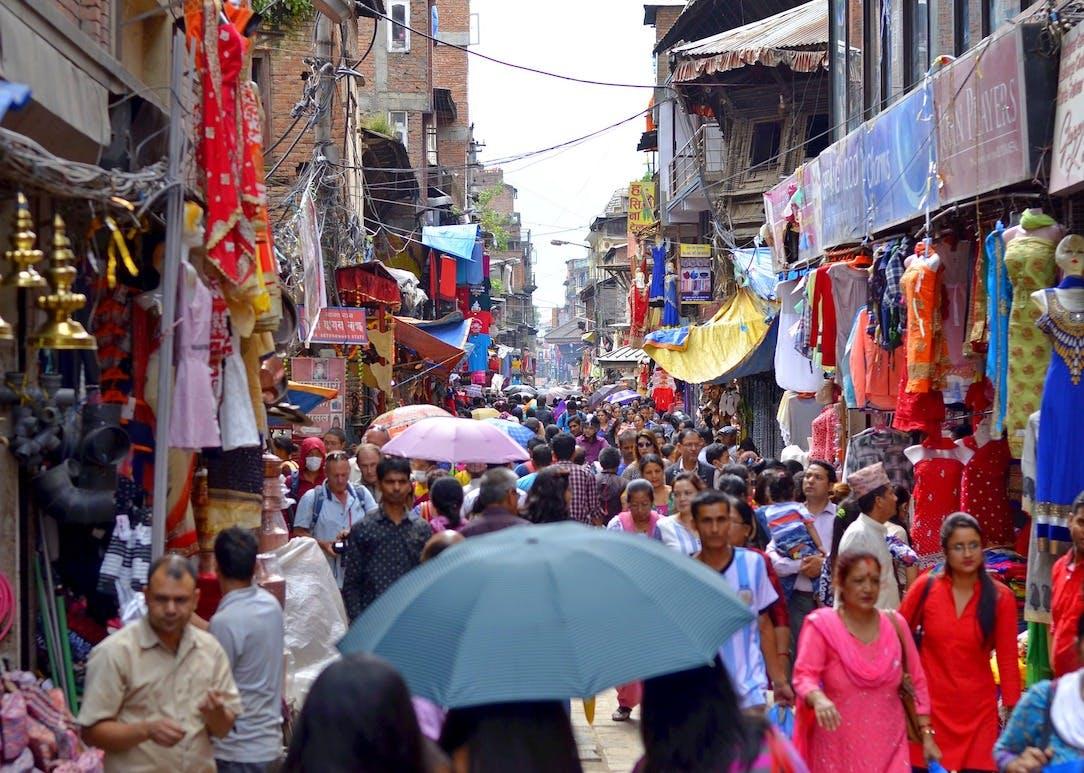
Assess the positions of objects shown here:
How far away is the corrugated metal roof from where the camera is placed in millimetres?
24172

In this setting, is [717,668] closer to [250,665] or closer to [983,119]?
[250,665]

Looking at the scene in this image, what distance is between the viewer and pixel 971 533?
21.9 feet

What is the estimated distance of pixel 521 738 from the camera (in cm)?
353

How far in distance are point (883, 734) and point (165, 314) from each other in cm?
400

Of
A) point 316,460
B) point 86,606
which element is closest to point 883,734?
point 86,606

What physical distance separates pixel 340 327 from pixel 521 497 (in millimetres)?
6674

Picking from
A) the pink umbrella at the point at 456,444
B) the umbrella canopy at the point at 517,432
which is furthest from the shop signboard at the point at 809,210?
the pink umbrella at the point at 456,444

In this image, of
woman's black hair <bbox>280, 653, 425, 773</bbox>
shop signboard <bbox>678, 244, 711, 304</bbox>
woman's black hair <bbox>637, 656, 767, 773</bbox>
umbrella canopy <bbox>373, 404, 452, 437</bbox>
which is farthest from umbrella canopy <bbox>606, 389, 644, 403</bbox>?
woman's black hair <bbox>280, 653, 425, 773</bbox>

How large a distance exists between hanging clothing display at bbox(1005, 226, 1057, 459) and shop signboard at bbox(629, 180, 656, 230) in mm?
41550

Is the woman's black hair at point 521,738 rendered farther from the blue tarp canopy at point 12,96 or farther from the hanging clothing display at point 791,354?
the hanging clothing display at point 791,354

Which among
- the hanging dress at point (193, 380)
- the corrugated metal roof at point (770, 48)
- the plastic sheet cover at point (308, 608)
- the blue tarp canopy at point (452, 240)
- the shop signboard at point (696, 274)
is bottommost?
the plastic sheet cover at point (308, 608)

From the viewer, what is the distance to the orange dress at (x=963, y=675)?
6.64 metres

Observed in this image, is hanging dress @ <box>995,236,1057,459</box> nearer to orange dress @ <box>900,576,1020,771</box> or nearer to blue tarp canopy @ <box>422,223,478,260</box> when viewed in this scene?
orange dress @ <box>900,576,1020,771</box>

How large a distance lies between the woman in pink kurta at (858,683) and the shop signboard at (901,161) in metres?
4.50
